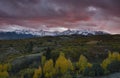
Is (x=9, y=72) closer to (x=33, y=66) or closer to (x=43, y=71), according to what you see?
(x=33, y=66)

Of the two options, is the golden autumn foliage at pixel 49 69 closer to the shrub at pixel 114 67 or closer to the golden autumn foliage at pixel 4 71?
the golden autumn foliage at pixel 4 71

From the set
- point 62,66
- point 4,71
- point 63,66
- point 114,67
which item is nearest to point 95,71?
point 114,67

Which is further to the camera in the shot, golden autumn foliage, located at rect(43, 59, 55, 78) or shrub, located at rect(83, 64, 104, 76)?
golden autumn foliage, located at rect(43, 59, 55, 78)

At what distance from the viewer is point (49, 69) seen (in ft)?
395

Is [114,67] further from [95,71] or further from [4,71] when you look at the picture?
[4,71]

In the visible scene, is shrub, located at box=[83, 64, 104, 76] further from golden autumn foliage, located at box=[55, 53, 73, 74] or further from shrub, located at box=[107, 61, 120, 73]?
golden autumn foliage, located at box=[55, 53, 73, 74]

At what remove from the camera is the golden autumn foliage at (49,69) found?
117094 millimetres

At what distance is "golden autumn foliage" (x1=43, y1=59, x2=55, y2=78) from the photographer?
4610 inches

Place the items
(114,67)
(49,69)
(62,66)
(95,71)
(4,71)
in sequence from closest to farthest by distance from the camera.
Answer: (95,71)
(114,67)
(49,69)
(62,66)
(4,71)

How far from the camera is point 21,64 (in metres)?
138

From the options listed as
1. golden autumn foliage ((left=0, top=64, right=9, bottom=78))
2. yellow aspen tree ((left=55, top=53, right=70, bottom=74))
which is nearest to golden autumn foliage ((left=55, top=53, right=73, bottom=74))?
yellow aspen tree ((left=55, top=53, right=70, bottom=74))

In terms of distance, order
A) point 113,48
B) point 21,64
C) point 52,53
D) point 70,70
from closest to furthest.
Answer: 1. point 70,70
2. point 21,64
3. point 52,53
4. point 113,48

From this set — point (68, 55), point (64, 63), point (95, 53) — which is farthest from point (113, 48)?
point (64, 63)

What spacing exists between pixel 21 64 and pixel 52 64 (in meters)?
21.4
